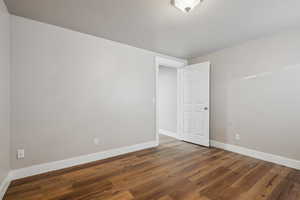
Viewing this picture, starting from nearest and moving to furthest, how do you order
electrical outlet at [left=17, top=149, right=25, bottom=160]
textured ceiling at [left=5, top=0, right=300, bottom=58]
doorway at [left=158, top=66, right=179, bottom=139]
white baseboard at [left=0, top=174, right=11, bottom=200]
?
white baseboard at [left=0, top=174, right=11, bottom=200] < textured ceiling at [left=5, top=0, right=300, bottom=58] < electrical outlet at [left=17, top=149, right=25, bottom=160] < doorway at [left=158, top=66, right=179, bottom=139]

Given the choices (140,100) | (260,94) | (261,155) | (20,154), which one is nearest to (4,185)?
(20,154)

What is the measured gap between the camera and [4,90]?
171 centimetres

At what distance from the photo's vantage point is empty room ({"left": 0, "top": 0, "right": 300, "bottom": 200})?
1.76 metres

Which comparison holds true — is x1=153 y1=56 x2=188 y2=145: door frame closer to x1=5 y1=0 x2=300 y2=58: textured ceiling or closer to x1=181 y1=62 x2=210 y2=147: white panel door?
x1=181 y1=62 x2=210 y2=147: white panel door

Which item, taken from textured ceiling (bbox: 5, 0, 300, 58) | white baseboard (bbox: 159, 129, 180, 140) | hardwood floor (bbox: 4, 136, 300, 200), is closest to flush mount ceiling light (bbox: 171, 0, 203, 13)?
textured ceiling (bbox: 5, 0, 300, 58)

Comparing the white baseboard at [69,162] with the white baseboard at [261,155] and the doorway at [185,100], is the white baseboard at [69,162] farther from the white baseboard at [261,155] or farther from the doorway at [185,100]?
the white baseboard at [261,155]

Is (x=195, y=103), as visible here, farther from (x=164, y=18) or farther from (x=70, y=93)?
(x=70, y=93)

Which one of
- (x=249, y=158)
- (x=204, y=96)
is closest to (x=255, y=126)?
(x=249, y=158)

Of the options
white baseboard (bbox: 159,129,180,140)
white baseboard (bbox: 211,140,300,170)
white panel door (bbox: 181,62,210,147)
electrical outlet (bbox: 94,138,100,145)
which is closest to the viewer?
white baseboard (bbox: 211,140,300,170)

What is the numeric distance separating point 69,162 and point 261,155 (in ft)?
11.7

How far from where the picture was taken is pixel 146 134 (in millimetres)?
3299

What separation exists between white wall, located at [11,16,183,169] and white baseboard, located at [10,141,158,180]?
8 cm

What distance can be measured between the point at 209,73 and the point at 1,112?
375 centimetres

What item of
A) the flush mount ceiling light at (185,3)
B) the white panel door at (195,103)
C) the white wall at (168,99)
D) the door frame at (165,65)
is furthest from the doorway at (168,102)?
the flush mount ceiling light at (185,3)
